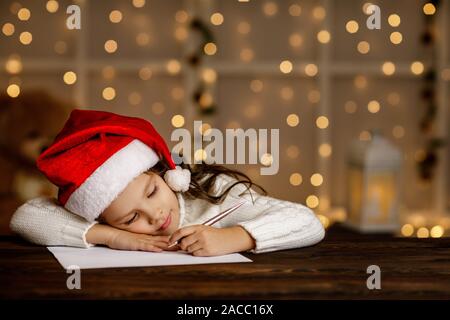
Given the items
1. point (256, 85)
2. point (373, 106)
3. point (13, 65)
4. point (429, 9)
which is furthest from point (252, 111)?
point (13, 65)

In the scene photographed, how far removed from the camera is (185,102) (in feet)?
9.87

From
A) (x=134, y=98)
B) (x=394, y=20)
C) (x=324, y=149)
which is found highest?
(x=394, y=20)

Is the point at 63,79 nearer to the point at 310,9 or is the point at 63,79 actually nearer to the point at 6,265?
the point at 310,9

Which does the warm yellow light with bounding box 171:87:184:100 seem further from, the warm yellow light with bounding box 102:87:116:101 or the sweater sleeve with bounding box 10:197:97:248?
the sweater sleeve with bounding box 10:197:97:248

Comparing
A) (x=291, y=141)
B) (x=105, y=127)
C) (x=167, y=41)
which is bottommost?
(x=291, y=141)

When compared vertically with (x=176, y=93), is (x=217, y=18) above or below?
above

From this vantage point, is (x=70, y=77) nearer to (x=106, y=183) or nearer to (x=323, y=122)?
(x=323, y=122)

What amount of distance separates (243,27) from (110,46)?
1.92 ft

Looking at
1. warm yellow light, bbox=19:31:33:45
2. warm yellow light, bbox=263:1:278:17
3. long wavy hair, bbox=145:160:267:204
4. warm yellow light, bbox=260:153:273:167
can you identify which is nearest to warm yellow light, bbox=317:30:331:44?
warm yellow light, bbox=263:1:278:17

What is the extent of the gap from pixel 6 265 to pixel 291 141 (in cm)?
224

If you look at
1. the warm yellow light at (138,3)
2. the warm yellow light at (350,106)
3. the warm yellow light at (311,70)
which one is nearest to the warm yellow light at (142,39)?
the warm yellow light at (138,3)

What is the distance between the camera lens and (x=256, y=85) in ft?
10.2
